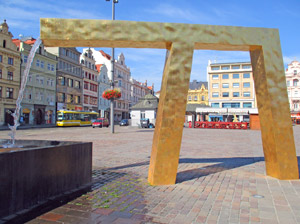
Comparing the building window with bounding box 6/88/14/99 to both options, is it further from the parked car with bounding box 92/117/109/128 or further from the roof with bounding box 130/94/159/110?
the roof with bounding box 130/94/159/110

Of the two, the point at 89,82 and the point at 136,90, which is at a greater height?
the point at 136,90

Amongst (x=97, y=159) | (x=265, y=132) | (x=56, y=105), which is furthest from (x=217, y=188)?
(x=56, y=105)

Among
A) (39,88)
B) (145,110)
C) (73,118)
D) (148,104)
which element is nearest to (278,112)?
(145,110)

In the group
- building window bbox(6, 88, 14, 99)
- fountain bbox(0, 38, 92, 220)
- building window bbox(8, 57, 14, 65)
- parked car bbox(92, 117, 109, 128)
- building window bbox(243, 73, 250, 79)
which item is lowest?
fountain bbox(0, 38, 92, 220)

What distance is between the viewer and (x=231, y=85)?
67875 mm

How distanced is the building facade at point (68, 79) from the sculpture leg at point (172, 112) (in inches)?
1814

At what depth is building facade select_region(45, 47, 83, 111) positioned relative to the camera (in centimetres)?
4894

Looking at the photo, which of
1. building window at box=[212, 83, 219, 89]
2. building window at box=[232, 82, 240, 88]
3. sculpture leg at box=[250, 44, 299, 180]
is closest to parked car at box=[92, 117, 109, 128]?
sculpture leg at box=[250, 44, 299, 180]

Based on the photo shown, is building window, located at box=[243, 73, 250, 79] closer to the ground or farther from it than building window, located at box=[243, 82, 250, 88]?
farther from it

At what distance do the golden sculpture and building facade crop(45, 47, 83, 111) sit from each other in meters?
45.6

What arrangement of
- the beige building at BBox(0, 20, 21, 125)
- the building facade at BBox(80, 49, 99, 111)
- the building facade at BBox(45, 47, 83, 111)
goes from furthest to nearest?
the building facade at BBox(80, 49, 99, 111), the building facade at BBox(45, 47, 83, 111), the beige building at BBox(0, 20, 21, 125)

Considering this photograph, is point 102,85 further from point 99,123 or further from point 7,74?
point 7,74

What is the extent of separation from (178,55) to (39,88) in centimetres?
4330

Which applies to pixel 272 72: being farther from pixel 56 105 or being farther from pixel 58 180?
pixel 56 105
